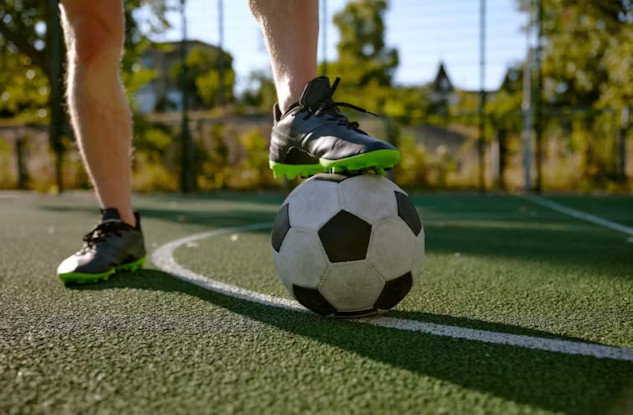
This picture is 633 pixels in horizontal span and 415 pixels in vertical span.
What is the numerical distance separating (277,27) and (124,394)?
140cm

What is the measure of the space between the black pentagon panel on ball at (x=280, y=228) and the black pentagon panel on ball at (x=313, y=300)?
0.15 meters

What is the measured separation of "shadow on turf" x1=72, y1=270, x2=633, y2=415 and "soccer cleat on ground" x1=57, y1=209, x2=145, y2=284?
2.61 ft

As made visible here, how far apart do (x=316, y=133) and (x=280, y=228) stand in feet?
1.04

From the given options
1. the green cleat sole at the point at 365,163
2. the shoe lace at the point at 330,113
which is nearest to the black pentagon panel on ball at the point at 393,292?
the green cleat sole at the point at 365,163

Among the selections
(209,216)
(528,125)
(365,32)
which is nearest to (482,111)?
(528,125)

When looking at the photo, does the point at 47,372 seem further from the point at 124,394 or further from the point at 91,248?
the point at 91,248

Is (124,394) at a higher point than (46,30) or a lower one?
lower

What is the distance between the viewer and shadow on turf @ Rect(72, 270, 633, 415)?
1.10m

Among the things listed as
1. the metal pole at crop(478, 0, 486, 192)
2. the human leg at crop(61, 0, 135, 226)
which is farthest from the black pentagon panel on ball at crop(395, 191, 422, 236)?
the metal pole at crop(478, 0, 486, 192)

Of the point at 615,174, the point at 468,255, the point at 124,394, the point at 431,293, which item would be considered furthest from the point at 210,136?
the point at 124,394

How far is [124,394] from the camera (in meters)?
1.13

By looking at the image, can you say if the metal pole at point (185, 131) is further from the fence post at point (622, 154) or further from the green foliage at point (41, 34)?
the fence post at point (622, 154)

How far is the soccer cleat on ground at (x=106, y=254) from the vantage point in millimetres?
2229

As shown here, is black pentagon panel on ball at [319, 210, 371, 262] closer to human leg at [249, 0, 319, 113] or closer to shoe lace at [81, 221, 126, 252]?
human leg at [249, 0, 319, 113]
